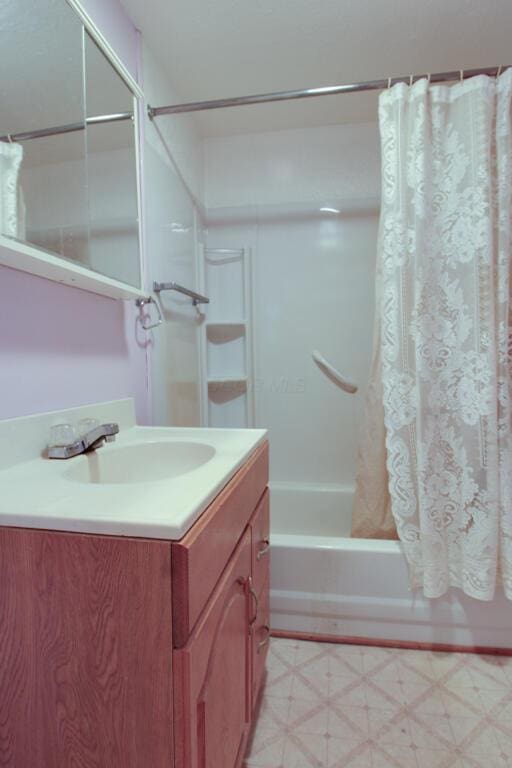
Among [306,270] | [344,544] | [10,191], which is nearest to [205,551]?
[10,191]

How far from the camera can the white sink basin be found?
2.95ft

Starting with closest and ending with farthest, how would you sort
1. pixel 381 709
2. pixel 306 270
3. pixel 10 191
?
pixel 10 191
pixel 381 709
pixel 306 270

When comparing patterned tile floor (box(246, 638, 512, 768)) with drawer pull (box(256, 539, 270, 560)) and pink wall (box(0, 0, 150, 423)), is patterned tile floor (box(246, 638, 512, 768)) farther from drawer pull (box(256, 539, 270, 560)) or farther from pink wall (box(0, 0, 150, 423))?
pink wall (box(0, 0, 150, 423))

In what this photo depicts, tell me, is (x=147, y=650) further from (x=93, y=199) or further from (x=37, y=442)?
(x=93, y=199)

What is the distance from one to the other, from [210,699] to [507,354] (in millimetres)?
1169

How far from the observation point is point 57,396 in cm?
94

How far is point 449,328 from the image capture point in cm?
121

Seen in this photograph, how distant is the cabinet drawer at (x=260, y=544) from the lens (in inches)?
35.1

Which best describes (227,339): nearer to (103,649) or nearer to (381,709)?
(381,709)

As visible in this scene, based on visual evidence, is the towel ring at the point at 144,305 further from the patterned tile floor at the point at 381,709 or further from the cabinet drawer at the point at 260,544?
the patterned tile floor at the point at 381,709

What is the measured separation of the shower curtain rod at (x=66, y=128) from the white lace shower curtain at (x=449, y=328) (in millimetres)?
846

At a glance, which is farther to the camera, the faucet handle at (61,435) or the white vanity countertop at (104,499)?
the faucet handle at (61,435)

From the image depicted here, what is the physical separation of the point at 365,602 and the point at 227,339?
143 centimetres

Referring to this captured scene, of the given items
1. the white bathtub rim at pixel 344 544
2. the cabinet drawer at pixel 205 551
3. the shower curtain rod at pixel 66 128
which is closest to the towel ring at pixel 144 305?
the shower curtain rod at pixel 66 128
